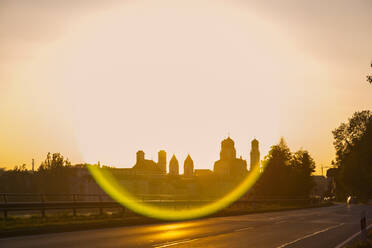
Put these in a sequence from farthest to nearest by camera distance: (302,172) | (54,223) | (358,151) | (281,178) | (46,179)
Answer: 1. (46,179)
2. (302,172)
3. (281,178)
4. (358,151)
5. (54,223)

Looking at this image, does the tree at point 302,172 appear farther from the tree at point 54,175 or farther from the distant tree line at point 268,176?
the tree at point 54,175

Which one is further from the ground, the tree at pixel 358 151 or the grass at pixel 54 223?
the tree at pixel 358 151

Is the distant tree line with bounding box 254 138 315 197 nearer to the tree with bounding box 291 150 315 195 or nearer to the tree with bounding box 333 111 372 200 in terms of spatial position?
the tree with bounding box 291 150 315 195

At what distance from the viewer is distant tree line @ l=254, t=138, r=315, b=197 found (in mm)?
73188

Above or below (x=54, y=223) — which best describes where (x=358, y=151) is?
above

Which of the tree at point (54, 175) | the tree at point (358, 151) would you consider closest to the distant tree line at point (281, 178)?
the tree at point (358, 151)

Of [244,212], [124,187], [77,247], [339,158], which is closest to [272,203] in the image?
[339,158]

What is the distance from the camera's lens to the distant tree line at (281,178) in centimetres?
7319

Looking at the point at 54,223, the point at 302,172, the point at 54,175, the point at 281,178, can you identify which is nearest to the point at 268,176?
the point at 281,178

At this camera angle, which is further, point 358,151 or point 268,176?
point 268,176

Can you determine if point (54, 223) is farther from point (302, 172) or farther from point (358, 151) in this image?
point (302, 172)

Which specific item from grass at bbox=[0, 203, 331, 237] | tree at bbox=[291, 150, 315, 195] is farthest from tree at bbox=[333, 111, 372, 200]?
grass at bbox=[0, 203, 331, 237]

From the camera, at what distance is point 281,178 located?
73.1 meters

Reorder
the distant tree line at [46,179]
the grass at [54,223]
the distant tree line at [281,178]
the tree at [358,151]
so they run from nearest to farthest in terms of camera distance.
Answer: the grass at [54,223] < the tree at [358,151] < the distant tree line at [281,178] < the distant tree line at [46,179]
